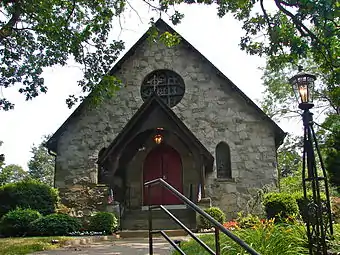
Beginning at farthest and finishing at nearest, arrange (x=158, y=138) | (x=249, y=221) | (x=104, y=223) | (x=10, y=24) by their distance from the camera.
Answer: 1. (x=158, y=138)
2. (x=104, y=223)
3. (x=10, y=24)
4. (x=249, y=221)

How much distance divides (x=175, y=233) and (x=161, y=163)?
13.5 feet

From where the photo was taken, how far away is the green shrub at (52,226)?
9.94 m

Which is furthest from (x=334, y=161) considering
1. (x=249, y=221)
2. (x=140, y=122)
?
(x=140, y=122)

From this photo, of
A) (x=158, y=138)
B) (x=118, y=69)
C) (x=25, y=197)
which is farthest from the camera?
(x=118, y=69)

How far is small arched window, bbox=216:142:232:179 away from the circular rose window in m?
2.43

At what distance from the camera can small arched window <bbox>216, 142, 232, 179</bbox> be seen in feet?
44.4

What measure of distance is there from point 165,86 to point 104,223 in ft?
19.8

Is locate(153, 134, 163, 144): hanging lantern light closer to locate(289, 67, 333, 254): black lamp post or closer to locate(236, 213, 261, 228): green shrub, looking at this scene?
locate(236, 213, 261, 228): green shrub

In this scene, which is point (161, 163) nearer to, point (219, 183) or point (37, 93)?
point (219, 183)

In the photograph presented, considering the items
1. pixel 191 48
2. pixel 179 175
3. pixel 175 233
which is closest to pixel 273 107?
pixel 191 48

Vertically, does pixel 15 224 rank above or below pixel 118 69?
below

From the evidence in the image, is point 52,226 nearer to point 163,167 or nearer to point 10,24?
point 163,167

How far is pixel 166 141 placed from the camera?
13234 mm

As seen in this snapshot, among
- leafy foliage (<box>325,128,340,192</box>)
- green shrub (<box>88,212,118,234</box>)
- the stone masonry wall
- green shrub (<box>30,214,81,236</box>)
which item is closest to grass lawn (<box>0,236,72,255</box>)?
green shrub (<box>30,214,81,236</box>)
